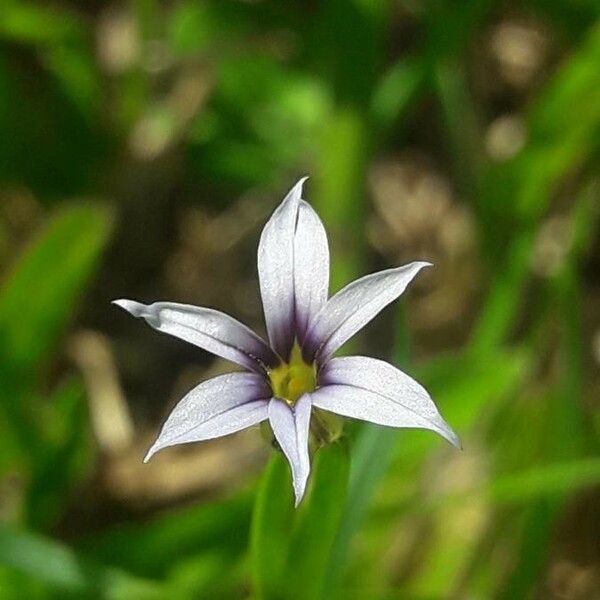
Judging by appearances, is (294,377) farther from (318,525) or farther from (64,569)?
(64,569)

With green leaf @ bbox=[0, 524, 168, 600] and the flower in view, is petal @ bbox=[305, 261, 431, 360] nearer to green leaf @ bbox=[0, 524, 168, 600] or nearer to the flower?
the flower

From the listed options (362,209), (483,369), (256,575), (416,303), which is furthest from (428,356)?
(256,575)

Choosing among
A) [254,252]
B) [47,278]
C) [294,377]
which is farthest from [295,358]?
[254,252]

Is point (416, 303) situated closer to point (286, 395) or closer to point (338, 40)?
point (338, 40)

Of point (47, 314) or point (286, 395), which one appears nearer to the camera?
point (286, 395)

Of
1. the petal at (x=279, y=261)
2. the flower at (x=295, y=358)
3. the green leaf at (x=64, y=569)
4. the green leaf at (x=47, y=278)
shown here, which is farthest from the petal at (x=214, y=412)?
the green leaf at (x=47, y=278)

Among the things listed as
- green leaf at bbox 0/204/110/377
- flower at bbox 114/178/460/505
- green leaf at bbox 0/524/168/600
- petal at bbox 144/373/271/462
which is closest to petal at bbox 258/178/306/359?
flower at bbox 114/178/460/505

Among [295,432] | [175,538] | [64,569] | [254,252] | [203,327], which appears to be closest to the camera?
[295,432]
